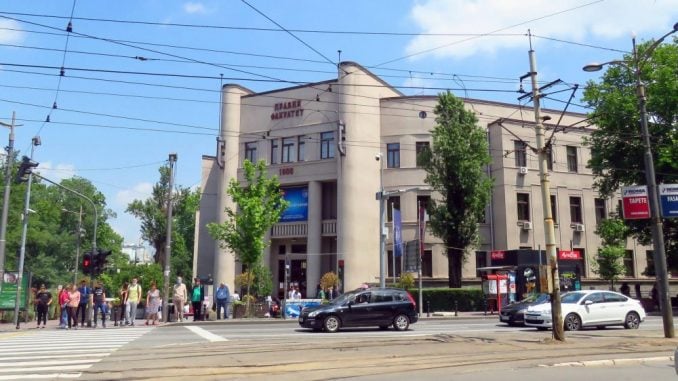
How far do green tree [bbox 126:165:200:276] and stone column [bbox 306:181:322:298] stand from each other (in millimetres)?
20120

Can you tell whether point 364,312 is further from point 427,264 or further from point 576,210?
point 576,210

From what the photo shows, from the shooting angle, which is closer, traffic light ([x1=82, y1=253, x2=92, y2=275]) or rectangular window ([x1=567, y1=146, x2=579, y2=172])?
traffic light ([x1=82, y1=253, x2=92, y2=275])

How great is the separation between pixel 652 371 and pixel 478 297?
23.9 metres

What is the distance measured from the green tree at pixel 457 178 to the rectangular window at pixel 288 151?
38.7ft

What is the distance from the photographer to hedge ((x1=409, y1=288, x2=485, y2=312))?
34188mm

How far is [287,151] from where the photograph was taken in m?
44.2

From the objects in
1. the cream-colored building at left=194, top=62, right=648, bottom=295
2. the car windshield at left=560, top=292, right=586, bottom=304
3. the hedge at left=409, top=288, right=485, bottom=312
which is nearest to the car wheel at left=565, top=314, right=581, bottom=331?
the car windshield at left=560, top=292, right=586, bottom=304

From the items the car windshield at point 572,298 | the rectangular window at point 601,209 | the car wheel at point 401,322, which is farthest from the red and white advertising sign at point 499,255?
the car wheel at point 401,322

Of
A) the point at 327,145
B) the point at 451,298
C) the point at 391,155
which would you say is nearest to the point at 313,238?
the point at 327,145

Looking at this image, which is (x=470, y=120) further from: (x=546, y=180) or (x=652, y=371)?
(x=652, y=371)

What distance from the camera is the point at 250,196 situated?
30.2m

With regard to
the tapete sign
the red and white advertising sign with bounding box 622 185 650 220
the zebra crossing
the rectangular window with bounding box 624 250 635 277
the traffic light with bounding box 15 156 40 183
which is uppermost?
the tapete sign

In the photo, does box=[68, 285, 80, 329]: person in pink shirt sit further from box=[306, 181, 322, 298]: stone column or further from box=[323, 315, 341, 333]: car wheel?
box=[306, 181, 322, 298]: stone column

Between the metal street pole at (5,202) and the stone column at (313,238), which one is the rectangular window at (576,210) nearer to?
the stone column at (313,238)
